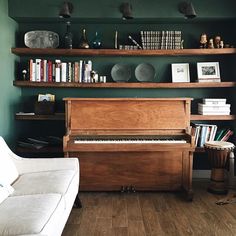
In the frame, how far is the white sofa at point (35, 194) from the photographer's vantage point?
1.82m

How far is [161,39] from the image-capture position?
155 inches

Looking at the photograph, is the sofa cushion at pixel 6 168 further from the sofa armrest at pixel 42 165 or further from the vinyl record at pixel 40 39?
the vinyl record at pixel 40 39

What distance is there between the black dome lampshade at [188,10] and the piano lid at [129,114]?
3.10ft

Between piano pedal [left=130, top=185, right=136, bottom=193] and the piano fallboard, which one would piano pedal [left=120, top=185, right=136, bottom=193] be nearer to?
piano pedal [left=130, top=185, right=136, bottom=193]

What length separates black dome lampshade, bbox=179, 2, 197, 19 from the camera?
3.55 m

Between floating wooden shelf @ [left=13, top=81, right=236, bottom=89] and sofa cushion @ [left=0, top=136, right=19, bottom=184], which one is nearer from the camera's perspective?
sofa cushion @ [left=0, top=136, right=19, bottom=184]

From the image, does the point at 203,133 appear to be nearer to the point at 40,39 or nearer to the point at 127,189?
the point at 127,189

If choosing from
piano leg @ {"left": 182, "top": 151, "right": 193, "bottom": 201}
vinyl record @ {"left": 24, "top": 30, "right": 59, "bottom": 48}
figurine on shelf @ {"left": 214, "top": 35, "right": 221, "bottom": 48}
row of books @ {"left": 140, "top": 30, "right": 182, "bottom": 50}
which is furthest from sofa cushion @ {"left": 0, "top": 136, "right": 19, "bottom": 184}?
figurine on shelf @ {"left": 214, "top": 35, "right": 221, "bottom": 48}

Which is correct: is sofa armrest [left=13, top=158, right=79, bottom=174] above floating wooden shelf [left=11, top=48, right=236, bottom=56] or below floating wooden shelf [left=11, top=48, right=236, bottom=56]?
below

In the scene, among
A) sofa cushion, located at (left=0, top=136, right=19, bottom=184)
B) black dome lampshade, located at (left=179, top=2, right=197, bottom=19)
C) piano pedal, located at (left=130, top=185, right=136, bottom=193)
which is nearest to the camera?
sofa cushion, located at (left=0, top=136, right=19, bottom=184)

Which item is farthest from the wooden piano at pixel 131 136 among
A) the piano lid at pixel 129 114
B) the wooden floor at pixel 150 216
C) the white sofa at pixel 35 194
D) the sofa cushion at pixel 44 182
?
the sofa cushion at pixel 44 182

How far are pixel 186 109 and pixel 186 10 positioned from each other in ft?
3.65

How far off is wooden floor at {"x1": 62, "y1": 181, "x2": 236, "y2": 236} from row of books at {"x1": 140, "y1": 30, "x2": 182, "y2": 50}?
1.78 metres

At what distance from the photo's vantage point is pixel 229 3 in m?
3.79
